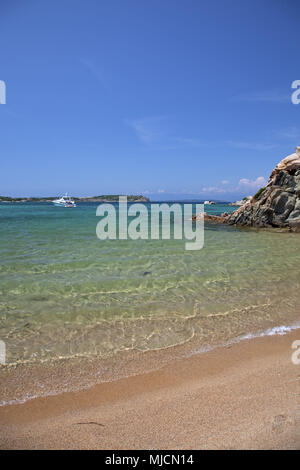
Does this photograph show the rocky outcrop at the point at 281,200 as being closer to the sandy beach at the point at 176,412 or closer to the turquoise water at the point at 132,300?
the turquoise water at the point at 132,300

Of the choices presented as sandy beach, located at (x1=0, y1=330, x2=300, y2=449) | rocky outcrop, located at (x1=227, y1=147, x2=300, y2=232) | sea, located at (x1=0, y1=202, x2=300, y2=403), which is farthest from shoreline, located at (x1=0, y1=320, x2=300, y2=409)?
rocky outcrop, located at (x1=227, y1=147, x2=300, y2=232)

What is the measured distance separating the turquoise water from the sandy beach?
3.77 ft

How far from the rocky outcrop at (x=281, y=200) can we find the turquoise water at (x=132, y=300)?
1752 centimetres

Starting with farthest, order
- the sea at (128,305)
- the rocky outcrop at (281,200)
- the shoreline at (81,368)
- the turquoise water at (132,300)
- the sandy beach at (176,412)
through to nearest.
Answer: the rocky outcrop at (281,200) → the turquoise water at (132,300) → the sea at (128,305) → the shoreline at (81,368) → the sandy beach at (176,412)

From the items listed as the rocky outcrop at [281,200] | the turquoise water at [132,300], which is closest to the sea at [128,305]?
the turquoise water at [132,300]

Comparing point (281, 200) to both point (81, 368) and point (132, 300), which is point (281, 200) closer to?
point (132, 300)

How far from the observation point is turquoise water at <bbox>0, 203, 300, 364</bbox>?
5754 millimetres

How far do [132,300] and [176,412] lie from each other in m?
4.50

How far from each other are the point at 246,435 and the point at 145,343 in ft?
9.43

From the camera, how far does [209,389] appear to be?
159 inches

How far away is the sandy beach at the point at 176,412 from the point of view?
3.02 m

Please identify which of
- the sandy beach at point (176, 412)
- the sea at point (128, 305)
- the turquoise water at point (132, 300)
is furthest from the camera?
the turquoise water at point (132, 300)
